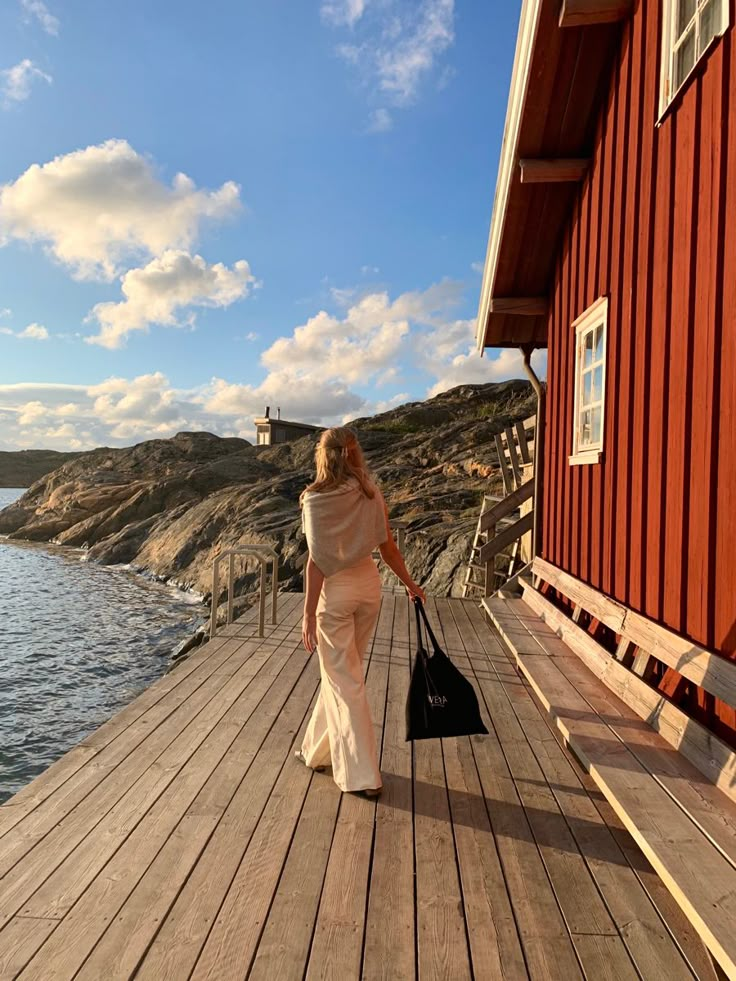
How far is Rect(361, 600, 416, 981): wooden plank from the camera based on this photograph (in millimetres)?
2404

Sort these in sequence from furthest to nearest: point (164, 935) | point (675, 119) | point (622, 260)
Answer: point (622, 260) < point (675, 119) < point (164, 935)

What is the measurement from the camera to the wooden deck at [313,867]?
94.8 inches

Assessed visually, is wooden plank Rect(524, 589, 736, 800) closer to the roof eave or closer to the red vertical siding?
the red vertical siding

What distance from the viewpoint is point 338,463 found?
12.3ft

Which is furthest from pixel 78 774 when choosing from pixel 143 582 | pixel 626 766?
pixel 143 582

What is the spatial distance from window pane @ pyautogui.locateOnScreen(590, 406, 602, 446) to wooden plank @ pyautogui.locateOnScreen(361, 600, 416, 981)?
3.12 metres

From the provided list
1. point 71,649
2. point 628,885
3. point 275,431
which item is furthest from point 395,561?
point 275,431

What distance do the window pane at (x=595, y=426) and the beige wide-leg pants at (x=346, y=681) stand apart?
10.5ft

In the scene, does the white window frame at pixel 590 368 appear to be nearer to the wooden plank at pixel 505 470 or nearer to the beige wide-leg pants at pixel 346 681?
the beige wide-leg pants at pixel 346 681

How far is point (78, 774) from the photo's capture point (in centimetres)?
388

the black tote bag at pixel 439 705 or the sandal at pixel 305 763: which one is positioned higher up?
the black tote bag at pixel 439 705

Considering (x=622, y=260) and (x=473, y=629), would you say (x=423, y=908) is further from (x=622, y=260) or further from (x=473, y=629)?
(x=473, y=629)

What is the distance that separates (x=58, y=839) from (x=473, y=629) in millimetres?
5439

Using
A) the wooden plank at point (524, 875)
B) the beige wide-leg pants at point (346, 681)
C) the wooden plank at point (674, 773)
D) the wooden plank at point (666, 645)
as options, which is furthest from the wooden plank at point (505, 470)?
the beige wide-leg pants at point (346, 681)
